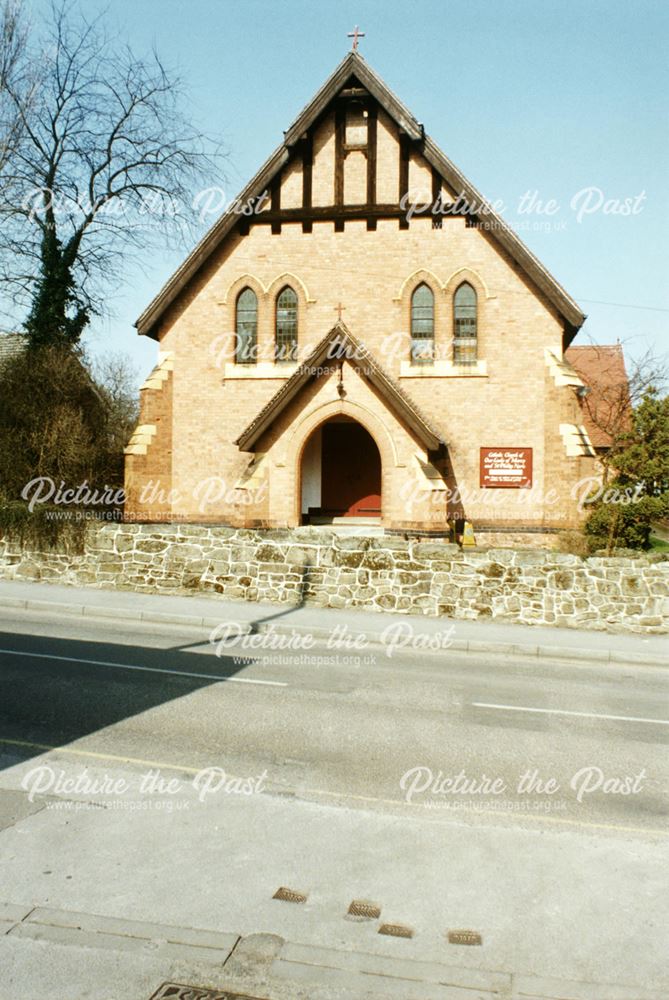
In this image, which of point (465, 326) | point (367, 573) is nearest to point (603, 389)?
point (465, 326)

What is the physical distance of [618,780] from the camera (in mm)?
6562

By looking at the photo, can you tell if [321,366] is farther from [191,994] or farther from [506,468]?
[191,994]

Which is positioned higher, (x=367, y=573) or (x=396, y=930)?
(x=367, y=573)

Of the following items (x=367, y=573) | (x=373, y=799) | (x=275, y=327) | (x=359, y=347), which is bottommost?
(x=373, y=799)

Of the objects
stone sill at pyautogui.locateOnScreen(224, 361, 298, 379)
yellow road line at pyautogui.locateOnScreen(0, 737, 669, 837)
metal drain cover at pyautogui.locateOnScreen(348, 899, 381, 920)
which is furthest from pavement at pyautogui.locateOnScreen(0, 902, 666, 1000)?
stone sill at pyautogui.locateOnScreen(224, 361, 298, 379)

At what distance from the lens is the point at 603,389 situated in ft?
106

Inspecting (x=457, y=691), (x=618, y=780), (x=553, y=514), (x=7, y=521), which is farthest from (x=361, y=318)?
(x=618, y=780)

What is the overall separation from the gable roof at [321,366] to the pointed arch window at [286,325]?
1872 mm

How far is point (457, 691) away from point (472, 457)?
1169 cm

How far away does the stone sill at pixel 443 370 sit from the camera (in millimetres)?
20500

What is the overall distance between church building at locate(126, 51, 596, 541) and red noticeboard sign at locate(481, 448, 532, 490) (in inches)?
1.4

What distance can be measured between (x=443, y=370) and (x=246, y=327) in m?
5.57

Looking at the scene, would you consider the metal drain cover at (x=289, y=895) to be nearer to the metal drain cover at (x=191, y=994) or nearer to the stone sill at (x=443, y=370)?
the metal drain cover at (x=191, y=994)

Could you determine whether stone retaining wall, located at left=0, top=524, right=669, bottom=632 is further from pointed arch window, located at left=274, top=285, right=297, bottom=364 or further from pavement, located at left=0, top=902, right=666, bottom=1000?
pavement, located at left=0, top=902, right=666, bottom=1000
